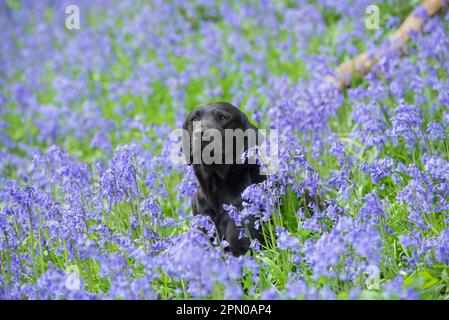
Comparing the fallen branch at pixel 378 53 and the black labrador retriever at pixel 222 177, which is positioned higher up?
the fallen branch at pixel 378 53

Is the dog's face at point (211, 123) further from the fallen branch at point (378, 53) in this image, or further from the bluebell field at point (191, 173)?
the fallen branch at point (378, 53)

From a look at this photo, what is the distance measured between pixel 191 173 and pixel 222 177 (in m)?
0.62

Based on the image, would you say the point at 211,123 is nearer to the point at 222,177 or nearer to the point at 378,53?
the point at 222,177

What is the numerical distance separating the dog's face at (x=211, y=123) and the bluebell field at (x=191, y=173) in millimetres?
434

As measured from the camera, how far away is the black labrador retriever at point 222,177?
4449 mm

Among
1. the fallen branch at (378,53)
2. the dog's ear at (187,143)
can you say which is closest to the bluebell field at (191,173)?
the fallen branch at (378,53)

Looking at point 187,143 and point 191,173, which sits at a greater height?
point 187,143

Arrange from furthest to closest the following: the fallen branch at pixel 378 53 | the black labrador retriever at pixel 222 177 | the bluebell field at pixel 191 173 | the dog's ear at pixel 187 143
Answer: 1. the fallen branch at pixel 378 53
2. the dog's ear at pixel 187 143
3. the black labrador retriever at pixel 222 177
4. the bluebell field at pixel 191 173

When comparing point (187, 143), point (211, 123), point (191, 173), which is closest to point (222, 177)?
point (211, 123)

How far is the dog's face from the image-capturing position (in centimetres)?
447

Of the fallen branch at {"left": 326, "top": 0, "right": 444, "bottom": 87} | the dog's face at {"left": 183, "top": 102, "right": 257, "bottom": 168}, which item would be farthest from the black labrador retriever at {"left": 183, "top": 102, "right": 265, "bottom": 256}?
the fallen branch at {"left": 326, "top": 0, "right": 444, "bottom": 87}

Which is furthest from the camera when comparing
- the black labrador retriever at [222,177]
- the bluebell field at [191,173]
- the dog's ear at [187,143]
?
the dog's ear at [187,143]

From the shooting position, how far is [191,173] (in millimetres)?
5141
